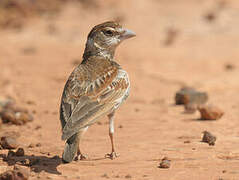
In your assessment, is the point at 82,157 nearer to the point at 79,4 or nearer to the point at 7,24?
the point at 7,24

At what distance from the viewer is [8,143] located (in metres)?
6.50

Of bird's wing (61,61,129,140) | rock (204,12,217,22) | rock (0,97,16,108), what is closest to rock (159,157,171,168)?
bird's wing (61,61,129,140)

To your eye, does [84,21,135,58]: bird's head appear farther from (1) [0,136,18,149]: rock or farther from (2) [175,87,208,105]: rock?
(2) [175,87,208,105]: rock

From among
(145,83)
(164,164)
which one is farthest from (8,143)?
(145,83)

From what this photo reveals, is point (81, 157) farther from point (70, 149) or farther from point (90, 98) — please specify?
point (70, 149)

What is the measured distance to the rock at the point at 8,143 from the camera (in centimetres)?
651

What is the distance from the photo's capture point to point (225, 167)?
18.2ft

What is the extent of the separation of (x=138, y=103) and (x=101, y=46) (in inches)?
130

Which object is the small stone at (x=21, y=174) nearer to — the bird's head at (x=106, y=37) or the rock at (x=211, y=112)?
the bird's head at (x=106, y=37)

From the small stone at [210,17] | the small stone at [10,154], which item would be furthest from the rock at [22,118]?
the small stone at [210,17]

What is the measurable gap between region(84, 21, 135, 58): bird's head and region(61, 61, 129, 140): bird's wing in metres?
0.41

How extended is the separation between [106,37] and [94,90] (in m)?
1.03

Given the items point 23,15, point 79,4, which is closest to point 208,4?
point 79,4

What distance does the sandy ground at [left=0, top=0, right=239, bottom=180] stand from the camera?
576cm
